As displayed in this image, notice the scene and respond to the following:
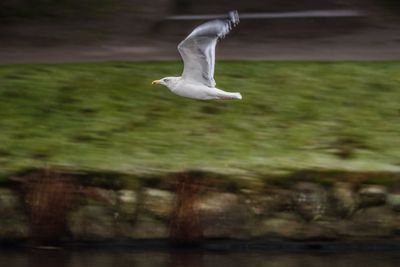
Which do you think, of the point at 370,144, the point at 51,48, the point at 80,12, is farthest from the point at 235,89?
the point at 80,12

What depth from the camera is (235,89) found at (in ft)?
44.0

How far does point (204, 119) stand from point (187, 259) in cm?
196

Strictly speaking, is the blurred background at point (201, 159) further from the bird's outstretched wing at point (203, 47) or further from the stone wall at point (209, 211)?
the bird's outstretched wing at point (203, 47)

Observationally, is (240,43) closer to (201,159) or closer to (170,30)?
(170,30)

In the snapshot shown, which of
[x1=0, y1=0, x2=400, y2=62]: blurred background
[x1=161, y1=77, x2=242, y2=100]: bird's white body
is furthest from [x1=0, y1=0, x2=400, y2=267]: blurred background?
[x1=161, y1=77, x2=242, y2=100]: bird's white body

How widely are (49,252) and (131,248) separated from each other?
2.45 feet

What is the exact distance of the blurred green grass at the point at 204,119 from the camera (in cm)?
1166

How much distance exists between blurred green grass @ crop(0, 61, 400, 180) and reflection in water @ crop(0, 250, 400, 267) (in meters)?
0.75

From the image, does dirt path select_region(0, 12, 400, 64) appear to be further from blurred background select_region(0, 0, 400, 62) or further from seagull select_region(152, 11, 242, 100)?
seagull select_region(152, 11, 242, 100)

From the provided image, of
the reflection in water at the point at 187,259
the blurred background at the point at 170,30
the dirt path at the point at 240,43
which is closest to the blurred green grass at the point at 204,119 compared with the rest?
the dirt path at the point at 240,43

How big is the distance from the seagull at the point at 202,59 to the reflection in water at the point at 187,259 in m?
1.43

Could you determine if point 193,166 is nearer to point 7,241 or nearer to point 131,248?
point 131,248

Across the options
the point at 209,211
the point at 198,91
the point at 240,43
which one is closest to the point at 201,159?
the point at 209,211

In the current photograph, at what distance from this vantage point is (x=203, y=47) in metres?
11.0
